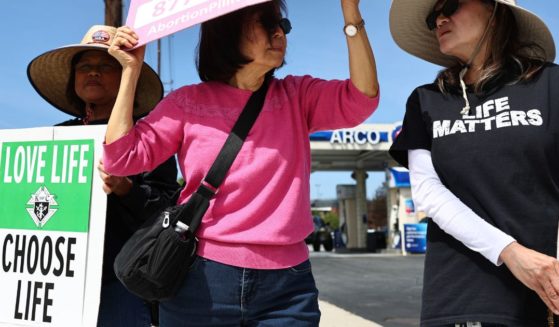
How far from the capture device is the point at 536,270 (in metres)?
1.52

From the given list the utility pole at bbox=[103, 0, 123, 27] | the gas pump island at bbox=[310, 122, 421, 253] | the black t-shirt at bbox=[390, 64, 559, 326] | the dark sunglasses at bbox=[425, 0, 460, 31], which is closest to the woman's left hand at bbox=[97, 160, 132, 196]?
the black t-shirt at bbox=[390, 64, 559, 326]

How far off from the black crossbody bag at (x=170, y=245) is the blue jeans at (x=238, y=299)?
0.05 m

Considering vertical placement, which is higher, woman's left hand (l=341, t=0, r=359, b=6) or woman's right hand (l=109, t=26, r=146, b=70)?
woman's left hand (l=341, t=0, r=359, b=6)

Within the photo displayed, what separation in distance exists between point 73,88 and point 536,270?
2088mm

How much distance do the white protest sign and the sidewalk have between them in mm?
4154

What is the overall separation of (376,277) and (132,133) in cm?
1152

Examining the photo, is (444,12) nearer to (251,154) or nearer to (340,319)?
(251,154)

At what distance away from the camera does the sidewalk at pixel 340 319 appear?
5.92 meters

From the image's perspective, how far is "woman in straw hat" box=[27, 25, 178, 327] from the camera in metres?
2.17

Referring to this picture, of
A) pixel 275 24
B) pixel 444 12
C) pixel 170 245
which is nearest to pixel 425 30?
pixel 444 12

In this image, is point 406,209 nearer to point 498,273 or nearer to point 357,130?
point 357,130

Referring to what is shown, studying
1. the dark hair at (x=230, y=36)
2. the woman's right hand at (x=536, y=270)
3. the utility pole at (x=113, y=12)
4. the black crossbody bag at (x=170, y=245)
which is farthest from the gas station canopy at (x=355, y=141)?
the woman's right hand at (x=536, y=270)

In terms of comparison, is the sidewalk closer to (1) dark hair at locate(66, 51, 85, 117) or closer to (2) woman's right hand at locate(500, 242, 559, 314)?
(1) dark hair at locate(66, 51, 85, 117)

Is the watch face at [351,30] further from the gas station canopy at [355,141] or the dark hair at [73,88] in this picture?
the gas station canopy at [355,141]
